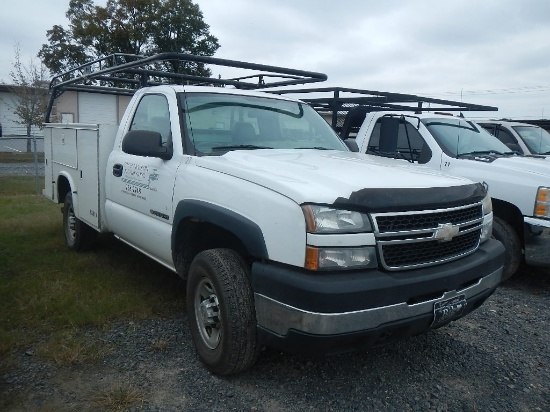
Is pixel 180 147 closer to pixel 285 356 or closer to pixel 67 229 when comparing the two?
pixel 285 356

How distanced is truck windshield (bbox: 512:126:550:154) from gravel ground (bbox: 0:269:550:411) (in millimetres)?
5387

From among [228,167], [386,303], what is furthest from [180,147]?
[386,303]

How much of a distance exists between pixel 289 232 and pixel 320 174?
0.50 m

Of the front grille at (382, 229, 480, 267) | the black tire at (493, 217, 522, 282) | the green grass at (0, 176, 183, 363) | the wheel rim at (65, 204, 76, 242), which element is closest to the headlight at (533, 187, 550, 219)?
the black tire at (493, 217, 522, 282)

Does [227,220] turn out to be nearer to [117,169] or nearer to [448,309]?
[448,309]

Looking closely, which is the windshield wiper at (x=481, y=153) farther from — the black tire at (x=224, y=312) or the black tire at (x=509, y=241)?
the black tire at (x=224, y=312)

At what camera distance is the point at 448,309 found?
9.68 feet

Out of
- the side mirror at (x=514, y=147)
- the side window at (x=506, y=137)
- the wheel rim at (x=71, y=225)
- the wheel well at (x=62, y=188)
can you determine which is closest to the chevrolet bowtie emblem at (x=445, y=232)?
the wheel rim at (x=71, y=225)

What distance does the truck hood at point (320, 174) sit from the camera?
272 centimetres

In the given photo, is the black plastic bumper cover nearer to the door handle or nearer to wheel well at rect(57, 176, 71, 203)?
the door handle

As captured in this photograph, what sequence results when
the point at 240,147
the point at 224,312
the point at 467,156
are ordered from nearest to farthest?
the point at 224,312 < the point at 240,147 < the point at 467,156

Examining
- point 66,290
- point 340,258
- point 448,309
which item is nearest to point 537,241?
point 448,309

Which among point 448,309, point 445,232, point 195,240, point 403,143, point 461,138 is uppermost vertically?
point 461,138

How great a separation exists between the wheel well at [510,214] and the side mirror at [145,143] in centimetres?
367
